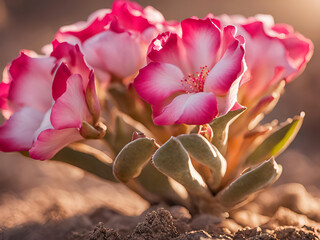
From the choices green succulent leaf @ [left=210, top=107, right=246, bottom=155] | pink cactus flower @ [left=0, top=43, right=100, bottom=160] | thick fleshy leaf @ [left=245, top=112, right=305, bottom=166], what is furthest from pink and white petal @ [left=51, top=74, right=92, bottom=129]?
thick fleshy leaf @ [left=245, top=112, right=305, bottom=166]

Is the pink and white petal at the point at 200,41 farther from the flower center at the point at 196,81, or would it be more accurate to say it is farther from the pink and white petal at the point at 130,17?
the pink and white petal at the point at 130,17

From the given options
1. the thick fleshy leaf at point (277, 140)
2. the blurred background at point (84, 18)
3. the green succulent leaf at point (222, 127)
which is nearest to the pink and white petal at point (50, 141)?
the green succulent leaf at point (222, 127)

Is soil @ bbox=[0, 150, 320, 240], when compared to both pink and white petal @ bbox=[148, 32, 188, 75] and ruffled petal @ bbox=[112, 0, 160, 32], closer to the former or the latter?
pink and white petal @ bbox=[148, 32, 188, 75]

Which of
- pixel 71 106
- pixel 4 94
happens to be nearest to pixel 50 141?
pixel 71 106

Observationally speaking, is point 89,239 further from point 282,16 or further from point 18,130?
point 282,16

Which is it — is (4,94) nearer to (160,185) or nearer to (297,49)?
(160,185)

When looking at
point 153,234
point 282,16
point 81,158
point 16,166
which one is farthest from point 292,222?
point 282,16
